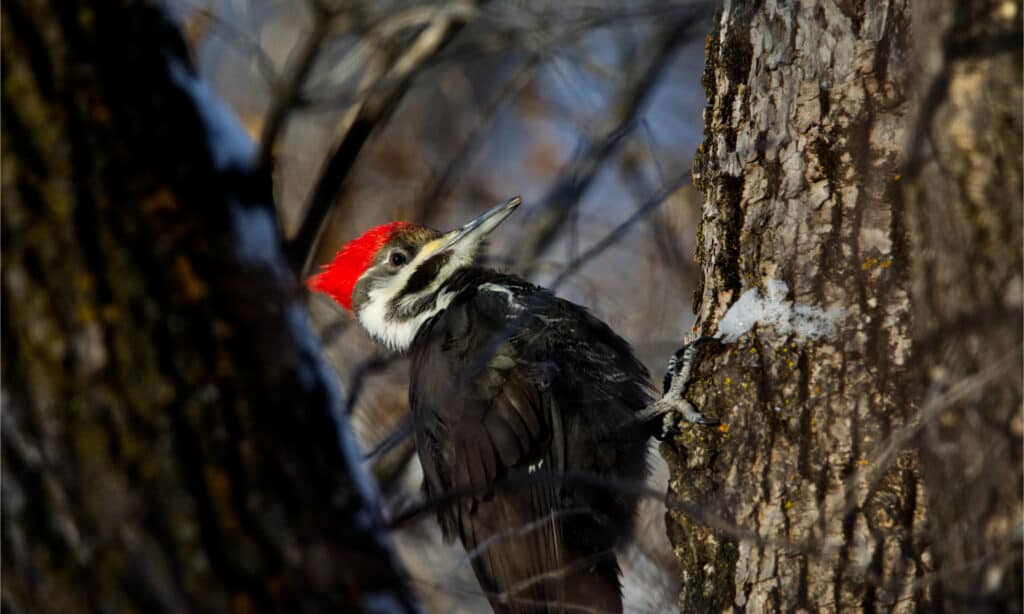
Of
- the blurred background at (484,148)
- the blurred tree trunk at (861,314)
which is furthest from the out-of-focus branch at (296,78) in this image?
the blurred tree trunk at (861,314)

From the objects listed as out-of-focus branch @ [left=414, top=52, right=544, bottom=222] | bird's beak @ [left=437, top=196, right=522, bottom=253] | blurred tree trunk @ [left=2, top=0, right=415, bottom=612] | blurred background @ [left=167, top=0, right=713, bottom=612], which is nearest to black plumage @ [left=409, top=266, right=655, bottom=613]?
blurred background @ [left=167, top=0, right=713, bottom=612]

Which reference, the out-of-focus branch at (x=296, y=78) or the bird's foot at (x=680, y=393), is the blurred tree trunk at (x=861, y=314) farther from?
the out-of-focus branch at (x=296, y=78)

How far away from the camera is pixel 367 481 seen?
5.35ft

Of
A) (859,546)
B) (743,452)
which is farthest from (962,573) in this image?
(743,452)

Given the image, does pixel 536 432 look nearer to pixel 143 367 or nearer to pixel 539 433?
pixel 539 433

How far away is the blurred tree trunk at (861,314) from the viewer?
174cm

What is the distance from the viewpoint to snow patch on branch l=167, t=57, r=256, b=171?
1.56 metres

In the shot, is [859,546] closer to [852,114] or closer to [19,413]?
[852,114]

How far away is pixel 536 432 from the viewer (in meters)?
3.34

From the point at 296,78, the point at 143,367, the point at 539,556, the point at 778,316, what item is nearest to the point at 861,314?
the point at 778,316

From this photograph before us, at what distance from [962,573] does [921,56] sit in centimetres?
99

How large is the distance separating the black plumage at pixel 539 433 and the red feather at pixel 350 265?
710mm

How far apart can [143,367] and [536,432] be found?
2.03 m

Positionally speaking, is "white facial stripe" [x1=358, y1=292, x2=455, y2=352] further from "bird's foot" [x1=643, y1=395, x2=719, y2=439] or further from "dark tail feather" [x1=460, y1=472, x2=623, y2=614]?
"bird's foot" [x1=643, y1=395, x2=719, y2=439]
